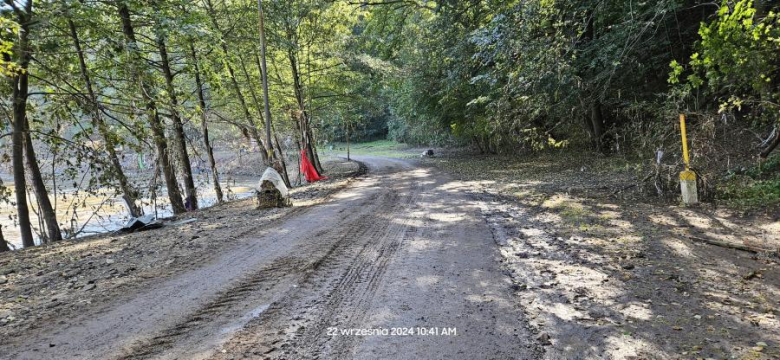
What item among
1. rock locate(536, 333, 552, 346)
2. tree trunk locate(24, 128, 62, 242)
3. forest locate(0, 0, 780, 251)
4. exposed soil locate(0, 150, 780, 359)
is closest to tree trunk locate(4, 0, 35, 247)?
forest locate(0, 0, 780, 251)

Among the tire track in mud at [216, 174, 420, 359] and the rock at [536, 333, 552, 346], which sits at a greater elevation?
the tire track in mud at [216, 174, 420, 359]

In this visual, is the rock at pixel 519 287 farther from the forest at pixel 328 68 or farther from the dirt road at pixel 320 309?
the forest at pixel 328 68

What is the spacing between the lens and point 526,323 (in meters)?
3.30

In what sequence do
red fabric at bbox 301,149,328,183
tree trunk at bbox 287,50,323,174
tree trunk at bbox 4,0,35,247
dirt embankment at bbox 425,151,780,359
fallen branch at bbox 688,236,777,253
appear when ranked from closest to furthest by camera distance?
dirt embankment at bbox 425,151,780,359 < fallen branch at bbox 688,236,777,253 < tree trunk at bbox 4,0,35,247 < red fabric at bbox 301,149,328,183 < tree trunk at bbox 287,50,323,174

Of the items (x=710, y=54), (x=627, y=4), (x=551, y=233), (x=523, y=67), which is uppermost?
(x=627, y=4)

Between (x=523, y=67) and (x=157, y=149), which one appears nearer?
(x=523, y=67)

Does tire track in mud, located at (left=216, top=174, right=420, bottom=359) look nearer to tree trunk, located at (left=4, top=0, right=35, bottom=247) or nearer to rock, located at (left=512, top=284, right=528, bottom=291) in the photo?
rock, located at (left=512, top=284, right=528, bottom=291)

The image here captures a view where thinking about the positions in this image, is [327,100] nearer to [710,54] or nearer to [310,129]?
[310,129]

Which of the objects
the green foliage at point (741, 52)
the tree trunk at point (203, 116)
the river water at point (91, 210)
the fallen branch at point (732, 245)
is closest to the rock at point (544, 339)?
the fallen branch at point (732, 245)

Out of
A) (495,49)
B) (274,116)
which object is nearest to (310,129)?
(274,116)

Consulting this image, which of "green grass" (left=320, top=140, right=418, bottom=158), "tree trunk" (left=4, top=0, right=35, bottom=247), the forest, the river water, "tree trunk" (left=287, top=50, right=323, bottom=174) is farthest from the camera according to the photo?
"green grass" (left=320, top=140, right=418, bottom=158)

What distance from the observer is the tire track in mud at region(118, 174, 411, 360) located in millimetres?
3199

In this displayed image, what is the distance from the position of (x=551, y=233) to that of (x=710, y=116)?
349 cm

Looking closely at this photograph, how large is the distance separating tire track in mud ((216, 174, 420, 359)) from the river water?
20.5ft
